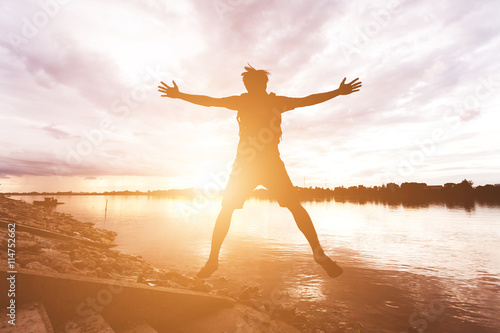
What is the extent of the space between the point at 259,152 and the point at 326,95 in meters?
1.29

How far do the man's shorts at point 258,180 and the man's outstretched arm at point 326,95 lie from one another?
897 millimetres

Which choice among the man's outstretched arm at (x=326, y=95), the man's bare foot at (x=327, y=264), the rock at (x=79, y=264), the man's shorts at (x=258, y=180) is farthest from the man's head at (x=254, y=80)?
the rock at (x=79, y=264)

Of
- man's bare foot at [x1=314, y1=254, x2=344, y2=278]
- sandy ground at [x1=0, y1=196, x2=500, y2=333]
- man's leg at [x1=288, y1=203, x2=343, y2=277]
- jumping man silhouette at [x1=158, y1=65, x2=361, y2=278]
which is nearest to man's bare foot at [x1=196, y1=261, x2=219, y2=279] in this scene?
jumping man silhouette at [x1=158, y1=65, x2=361, y2=278]

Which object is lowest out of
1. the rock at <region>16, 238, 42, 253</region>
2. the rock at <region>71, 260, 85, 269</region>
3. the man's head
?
the rock at <region>71, 260, 85, 269</region>

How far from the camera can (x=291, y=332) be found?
4.81 m

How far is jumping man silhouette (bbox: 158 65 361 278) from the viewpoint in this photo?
339 cm

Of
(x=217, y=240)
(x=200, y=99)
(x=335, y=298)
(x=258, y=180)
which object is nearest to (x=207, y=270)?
(x=217, y=240)

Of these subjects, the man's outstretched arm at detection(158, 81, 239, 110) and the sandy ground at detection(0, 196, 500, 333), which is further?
the sandy ground at detection(0, 196, 500, 333)

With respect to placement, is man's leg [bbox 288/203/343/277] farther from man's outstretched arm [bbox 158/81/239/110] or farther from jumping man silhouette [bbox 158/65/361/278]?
man's outstretched arm [bbox 158/81/239/110]

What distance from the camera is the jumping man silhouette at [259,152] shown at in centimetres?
339

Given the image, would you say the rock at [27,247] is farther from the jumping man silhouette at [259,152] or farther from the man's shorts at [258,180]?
the man's shorts at [258,180]

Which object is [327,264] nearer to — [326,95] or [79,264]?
[326,95]

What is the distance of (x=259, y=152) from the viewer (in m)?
3.38

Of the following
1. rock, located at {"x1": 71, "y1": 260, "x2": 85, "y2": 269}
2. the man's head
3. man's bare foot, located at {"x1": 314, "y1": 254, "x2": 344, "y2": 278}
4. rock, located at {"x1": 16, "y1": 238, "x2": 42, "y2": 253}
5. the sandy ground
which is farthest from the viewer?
rock, located at {"x1": 71, "y1": 260, "x2": 85, "y2": 269}
